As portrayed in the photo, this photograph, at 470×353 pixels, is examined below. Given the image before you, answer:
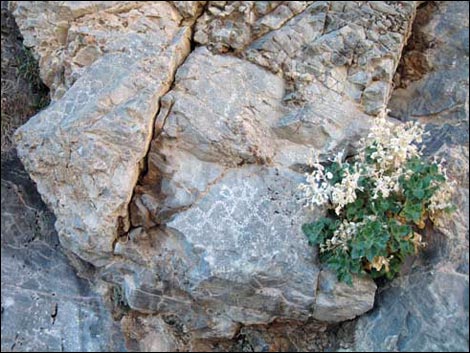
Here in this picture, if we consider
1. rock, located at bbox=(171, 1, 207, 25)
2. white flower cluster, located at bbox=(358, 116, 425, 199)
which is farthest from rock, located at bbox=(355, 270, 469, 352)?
rock, located at bbox=(171, 1, 207, 25)

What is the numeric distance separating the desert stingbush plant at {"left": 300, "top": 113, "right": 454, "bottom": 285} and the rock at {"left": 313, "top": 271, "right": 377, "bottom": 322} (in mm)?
85

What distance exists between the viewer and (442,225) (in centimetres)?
382

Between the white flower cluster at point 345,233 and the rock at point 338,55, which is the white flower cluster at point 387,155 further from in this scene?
the rock at point 338,55

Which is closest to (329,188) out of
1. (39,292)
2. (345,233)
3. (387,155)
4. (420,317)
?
(345,233)

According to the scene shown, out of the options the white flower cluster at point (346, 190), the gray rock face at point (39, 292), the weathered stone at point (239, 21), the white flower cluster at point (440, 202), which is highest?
the weathered stone at point (239, 21)

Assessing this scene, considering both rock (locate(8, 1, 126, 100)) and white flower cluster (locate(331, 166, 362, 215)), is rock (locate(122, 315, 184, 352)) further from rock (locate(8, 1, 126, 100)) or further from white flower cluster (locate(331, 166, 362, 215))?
rock (locate(8, 1, 126, 100))

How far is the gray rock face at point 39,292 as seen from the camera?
4074 mm

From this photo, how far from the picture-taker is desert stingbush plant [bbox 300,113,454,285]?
3611 millimetres

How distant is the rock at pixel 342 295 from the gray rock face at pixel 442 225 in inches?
6.0

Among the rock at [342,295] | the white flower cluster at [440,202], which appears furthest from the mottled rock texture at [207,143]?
the white flower cluster at [440,202]

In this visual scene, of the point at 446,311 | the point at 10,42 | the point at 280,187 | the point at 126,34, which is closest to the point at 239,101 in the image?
the point at 280,187

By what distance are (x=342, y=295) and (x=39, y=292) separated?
241 cm

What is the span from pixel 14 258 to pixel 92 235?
92 centimetres

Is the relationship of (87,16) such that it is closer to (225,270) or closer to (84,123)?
(84,123)
